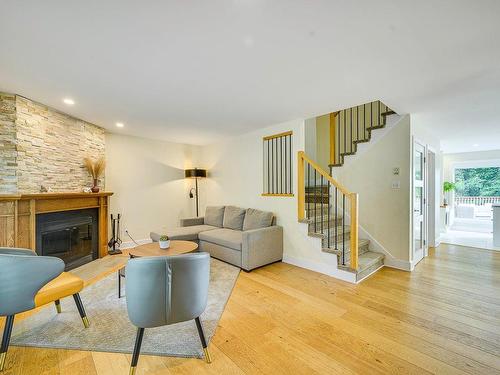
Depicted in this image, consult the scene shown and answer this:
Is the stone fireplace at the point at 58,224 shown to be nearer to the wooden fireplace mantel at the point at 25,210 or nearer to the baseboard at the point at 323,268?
the wooden fireplace mantel at the point at 25,210

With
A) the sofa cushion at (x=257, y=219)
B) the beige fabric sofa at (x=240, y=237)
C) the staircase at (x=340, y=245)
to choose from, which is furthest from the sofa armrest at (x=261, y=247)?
the staircase at (x=340, y=245)

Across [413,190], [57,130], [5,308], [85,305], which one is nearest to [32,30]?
[5,308]

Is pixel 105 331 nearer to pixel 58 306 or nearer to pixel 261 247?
pixel 58 306

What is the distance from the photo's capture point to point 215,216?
501 cm

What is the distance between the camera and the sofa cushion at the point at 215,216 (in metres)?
4.95

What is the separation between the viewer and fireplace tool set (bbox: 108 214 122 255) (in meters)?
4.53

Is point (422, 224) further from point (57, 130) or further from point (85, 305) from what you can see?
point (57, 130)

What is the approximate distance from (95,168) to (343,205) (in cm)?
429

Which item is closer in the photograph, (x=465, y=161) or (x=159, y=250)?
(x=159, y=250)

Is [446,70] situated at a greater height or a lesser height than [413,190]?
greater

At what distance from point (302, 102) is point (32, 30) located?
272 cm

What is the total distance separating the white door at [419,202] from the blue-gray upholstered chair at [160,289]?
376 centimetres

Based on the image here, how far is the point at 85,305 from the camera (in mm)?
2529

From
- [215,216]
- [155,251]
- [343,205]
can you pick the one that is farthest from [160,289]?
[215,216]
